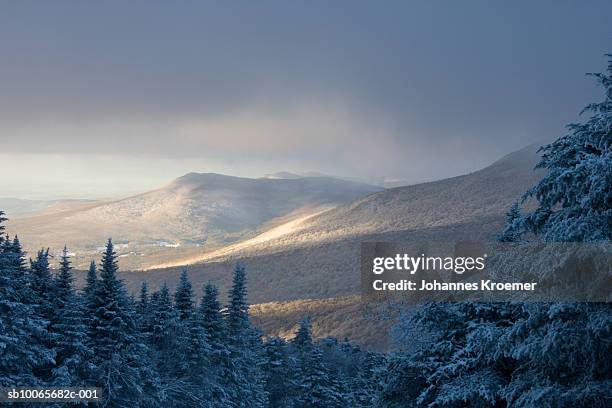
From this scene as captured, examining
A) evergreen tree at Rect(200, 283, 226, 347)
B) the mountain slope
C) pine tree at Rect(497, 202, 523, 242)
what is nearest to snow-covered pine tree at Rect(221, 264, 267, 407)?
evergreen tree at Rect(200, 283, 226, 347)

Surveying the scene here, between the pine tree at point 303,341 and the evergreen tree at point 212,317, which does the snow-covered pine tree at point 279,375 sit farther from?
the evergreen tree at point 212,317

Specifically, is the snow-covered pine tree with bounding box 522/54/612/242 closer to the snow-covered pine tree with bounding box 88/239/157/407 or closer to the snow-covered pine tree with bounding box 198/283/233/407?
the snow-covered pine tree with bounding box 88/239/157/407

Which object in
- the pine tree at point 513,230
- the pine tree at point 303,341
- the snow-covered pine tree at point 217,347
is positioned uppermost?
the pine tree at point 513,230

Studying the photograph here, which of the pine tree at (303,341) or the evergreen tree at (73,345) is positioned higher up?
the evergreen tree at (73,345)

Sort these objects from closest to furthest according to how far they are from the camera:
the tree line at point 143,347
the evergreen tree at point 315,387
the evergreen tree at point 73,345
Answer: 1. the tree line at point 143,347
2. the evergreen tree at point 73,345
3. the evergreen tree at point 315,387

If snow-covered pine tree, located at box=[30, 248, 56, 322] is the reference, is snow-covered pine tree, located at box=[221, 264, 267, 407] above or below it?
below

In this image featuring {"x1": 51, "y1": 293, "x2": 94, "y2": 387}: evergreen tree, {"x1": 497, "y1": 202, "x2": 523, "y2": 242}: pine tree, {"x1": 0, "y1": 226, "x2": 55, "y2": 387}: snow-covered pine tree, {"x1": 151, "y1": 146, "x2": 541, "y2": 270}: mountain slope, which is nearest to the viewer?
{"x1": 497, "y1": 202, "x2": 523, "y2": 242}: pine tree

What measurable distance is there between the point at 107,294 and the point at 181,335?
19.6 feet

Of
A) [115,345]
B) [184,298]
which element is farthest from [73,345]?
[184,298]

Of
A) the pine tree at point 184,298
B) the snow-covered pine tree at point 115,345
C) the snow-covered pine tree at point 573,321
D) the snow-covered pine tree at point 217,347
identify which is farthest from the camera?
the pine tree at point 184,298

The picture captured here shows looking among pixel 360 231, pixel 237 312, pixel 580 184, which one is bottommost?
pixel 237 312

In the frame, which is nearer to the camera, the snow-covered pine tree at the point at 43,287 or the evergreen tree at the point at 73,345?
the evergreen tree at the point at 73,345

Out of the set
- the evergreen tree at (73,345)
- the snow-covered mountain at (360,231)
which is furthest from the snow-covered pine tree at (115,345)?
the snow-covered mountain at (360,231)

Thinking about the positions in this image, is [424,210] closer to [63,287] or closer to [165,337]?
[165,337]
